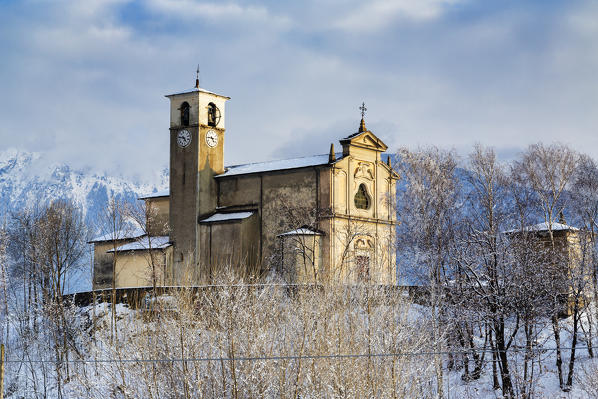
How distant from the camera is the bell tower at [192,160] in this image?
4384cm

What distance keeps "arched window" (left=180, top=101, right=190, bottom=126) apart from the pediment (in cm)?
940

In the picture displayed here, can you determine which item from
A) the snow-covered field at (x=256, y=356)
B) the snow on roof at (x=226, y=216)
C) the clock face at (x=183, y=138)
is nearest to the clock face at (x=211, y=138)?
the clock face at (x=183, y=138)

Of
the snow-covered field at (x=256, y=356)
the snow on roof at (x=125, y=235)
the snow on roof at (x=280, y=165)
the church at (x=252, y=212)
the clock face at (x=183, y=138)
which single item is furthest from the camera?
the snow on roof at (x=125, y=235)

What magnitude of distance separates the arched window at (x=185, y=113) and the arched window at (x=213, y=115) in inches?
50.0

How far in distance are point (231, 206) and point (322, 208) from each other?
603cm

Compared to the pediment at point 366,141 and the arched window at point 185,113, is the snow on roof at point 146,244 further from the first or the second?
the pediment at point 366,141

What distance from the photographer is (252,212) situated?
42625 mm

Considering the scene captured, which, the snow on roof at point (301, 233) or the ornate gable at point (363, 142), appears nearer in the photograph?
the snow on roof at point (301, 233)

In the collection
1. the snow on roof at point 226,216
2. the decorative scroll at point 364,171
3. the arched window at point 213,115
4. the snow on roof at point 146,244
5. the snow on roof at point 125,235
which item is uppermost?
the arched window at point 213,115

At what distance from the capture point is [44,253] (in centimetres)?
4834

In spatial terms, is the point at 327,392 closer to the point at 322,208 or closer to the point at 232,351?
the point at 232,351

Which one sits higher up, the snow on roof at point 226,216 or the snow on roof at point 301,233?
the snow on roof at point 226,216

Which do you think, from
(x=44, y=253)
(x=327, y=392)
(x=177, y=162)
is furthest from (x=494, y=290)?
(x=44, y=253)

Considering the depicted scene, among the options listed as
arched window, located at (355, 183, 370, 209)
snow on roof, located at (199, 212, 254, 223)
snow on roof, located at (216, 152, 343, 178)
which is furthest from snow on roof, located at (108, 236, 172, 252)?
arched window, located at (355, 183, 370, 209)
